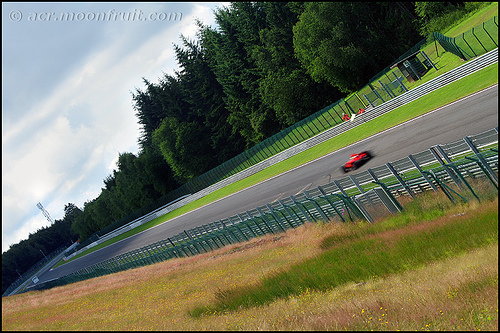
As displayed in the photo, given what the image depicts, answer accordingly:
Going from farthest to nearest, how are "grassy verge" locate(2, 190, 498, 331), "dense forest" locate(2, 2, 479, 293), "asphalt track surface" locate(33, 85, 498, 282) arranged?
"dense forest" locate(2, 2, 479, 293), "asphalt track surface" locate(33, 85, 498, 282), "grassy verge" locate(2, 190, 498, 331)

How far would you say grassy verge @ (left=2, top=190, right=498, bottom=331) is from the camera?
9.69 meters

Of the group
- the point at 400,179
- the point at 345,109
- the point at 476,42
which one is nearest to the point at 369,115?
the point at 345,109

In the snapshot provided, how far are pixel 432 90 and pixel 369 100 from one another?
7811mm

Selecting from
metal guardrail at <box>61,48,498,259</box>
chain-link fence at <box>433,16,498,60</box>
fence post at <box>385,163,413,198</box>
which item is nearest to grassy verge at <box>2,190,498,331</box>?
fence post at <box>385,163,413,198</box>

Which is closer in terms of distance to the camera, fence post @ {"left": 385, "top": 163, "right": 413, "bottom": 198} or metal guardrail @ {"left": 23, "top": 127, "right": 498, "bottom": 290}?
metal guardrail @ {"left": 23, "top": 127, "right": 498, "bottom": 290}

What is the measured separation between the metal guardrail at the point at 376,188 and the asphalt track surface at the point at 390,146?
18.2ft

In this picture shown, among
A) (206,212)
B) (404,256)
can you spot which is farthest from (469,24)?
(404,256)

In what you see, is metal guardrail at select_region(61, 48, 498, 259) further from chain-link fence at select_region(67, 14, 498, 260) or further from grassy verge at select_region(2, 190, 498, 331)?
grassy verge at select_region(2, 190, 498, 331)

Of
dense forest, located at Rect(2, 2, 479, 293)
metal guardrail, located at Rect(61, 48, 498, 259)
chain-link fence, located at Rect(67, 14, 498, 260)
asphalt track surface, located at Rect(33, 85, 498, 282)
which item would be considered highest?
dense forest, located at Rect(2, 2, 479, 293)

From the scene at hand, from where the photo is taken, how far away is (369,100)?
44.6 meters

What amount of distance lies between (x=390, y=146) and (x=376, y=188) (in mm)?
13618

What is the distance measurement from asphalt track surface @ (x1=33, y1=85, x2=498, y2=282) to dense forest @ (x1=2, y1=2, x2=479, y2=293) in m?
29.8

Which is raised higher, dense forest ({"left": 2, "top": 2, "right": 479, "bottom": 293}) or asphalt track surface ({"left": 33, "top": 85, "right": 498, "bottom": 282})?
dense forest ({"left": 2, "top": 2, "right": 479, "bottom": 293})

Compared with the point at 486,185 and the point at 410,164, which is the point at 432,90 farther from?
the point at 486,185
